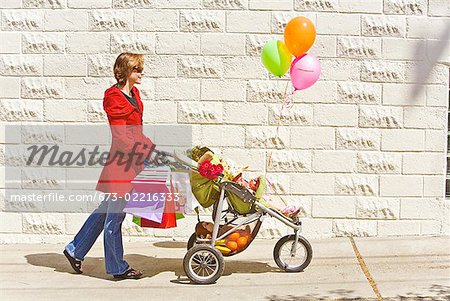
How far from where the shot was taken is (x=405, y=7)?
316 inches

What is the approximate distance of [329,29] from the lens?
8000 mm

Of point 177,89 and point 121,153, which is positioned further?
point 177,89

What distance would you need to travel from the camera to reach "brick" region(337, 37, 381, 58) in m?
8.00

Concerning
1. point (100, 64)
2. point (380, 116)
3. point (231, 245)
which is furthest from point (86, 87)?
point (380, 116)

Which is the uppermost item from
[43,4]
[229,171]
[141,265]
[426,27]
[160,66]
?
[43,4]

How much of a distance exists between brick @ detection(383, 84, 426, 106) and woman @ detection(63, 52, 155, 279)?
274 cm

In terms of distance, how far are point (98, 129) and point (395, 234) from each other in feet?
10.7

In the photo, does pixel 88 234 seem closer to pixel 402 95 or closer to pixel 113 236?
pixel 113 236

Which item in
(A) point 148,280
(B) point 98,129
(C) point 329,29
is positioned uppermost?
(C) point 329,29

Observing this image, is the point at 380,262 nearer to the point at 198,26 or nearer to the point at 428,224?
the point at 428,224

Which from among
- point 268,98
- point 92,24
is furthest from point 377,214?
point 92,24

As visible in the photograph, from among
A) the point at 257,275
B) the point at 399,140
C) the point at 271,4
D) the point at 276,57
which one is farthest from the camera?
the point at 399,140

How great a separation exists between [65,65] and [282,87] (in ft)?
7.35

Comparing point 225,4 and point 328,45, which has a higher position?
point 225,4
